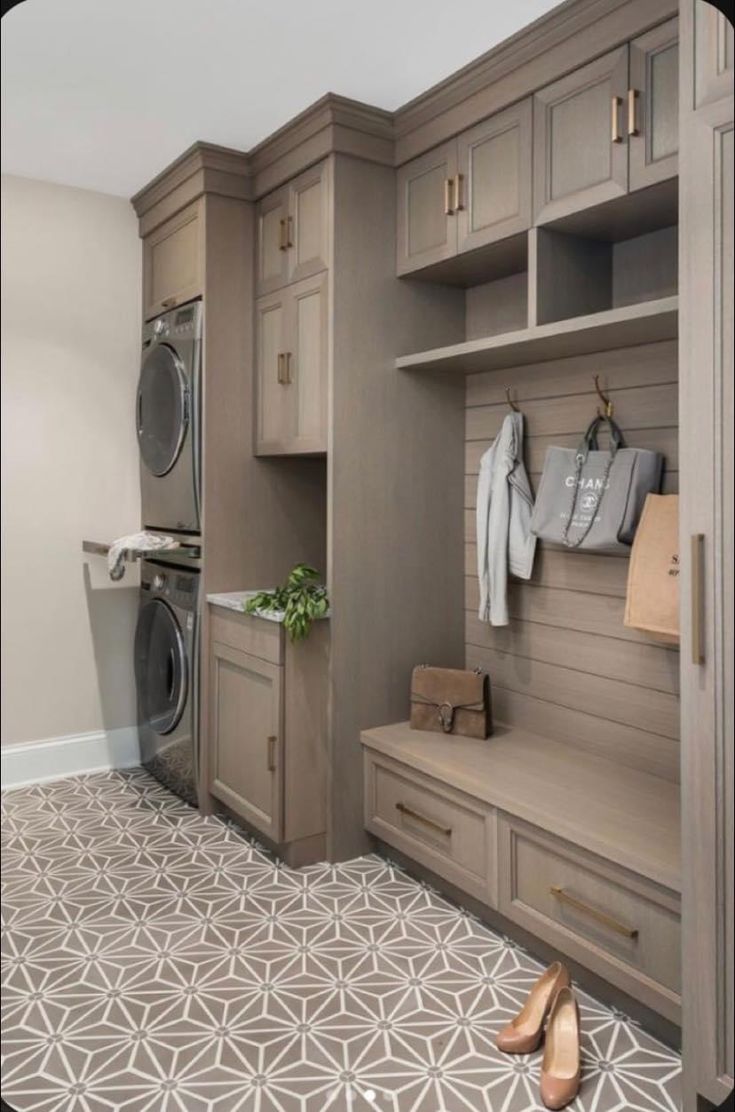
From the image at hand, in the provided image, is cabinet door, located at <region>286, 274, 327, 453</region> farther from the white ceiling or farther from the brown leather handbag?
the brown leather handbag

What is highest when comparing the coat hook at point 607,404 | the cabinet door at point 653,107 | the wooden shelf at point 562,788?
the cabinet door at point 653,107

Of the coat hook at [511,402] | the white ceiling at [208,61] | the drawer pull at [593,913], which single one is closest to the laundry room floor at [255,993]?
the drawer pull at [593,913]

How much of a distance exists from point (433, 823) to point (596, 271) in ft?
5.49

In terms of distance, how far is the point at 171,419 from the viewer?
3.28m

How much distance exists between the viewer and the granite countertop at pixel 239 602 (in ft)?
8.91

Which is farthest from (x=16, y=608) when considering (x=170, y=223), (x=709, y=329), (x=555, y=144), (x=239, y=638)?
(x=709, y=329)

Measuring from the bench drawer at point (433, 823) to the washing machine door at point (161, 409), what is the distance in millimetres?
1411

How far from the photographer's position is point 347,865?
2785 millimetres

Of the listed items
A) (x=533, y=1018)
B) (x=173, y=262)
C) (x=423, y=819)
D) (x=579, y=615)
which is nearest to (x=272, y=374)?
(x=173, y=262)

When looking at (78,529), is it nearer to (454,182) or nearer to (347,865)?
(347,865)

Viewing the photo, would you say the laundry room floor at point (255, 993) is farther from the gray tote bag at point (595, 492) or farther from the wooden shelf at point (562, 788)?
the gray tote bag at point (595, 492)

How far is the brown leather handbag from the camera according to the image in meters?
2.70

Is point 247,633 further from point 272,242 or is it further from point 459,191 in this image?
point 459,191

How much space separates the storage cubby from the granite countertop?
3.87 feet
